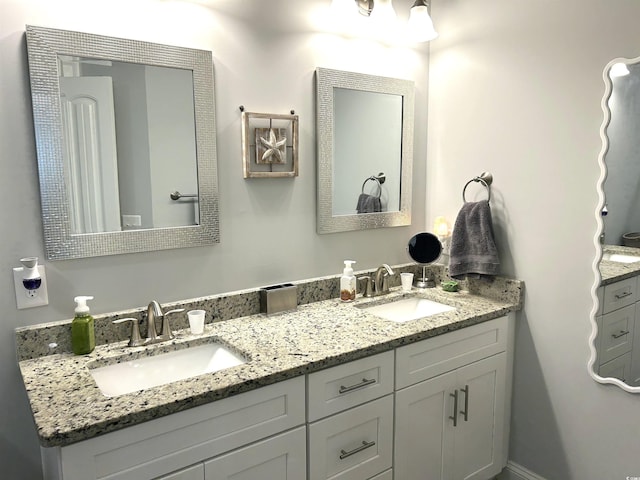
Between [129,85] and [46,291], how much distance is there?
718 mm

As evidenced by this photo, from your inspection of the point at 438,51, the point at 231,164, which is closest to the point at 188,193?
the point at 231,164

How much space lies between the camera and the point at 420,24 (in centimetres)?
206

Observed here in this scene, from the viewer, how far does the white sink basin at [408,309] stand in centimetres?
211

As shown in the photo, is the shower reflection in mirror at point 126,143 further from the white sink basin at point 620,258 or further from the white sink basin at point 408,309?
the white sink basin at point 620,258

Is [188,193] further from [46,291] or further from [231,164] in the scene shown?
[46,291]

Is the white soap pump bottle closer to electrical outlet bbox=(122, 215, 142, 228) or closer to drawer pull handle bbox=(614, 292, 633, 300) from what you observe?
electrical outlet bbox=(122, 215, 142, 228)

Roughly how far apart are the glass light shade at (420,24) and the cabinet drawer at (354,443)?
1532mm

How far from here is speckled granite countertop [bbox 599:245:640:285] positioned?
170cm

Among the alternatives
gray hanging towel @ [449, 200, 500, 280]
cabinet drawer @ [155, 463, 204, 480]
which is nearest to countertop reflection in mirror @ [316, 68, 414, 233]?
gray hanging towel @ [449, 200, 500, 280]

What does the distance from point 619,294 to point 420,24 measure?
1359 mm

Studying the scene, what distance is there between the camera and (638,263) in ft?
5.53

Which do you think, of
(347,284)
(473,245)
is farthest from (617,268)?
(347,284)

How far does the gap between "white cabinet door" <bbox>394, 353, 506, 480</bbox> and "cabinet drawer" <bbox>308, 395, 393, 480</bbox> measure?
0.06 meters

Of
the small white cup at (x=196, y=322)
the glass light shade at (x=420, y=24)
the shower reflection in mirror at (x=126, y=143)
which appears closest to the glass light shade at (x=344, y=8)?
the glass light shade at (x=420, y=24)
